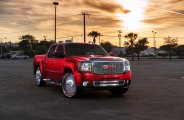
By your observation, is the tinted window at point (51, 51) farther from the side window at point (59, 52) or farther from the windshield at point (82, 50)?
the windshield at point (82, 50)

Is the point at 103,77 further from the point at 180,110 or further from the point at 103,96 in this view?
the point at 180,110

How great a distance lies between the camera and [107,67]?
1212cm

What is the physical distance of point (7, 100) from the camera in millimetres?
11656

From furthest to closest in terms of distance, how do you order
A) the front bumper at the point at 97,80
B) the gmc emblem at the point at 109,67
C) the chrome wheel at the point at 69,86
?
the chrome wheel at the point at 69,86, the gmc emblem at the point at 109,67, the front bumper at the point at 97,80

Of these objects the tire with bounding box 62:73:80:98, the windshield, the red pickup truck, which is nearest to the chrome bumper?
the red pickup truck

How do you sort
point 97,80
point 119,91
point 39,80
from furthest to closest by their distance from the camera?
point 39,80, point 119,91, point 97,80

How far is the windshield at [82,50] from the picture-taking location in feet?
44.8

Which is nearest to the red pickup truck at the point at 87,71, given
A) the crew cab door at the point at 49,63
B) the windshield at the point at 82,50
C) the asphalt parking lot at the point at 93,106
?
the windshield at the point at 82,50

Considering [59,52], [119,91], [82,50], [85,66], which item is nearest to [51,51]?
[59,52]

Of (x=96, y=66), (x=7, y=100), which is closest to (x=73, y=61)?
(x=96, y=66)

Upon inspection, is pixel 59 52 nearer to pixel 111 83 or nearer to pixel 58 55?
pixel 58 55

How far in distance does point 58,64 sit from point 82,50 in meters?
1.00

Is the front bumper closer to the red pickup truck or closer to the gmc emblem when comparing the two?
the red pickup truck

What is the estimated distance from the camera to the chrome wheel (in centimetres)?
1233
